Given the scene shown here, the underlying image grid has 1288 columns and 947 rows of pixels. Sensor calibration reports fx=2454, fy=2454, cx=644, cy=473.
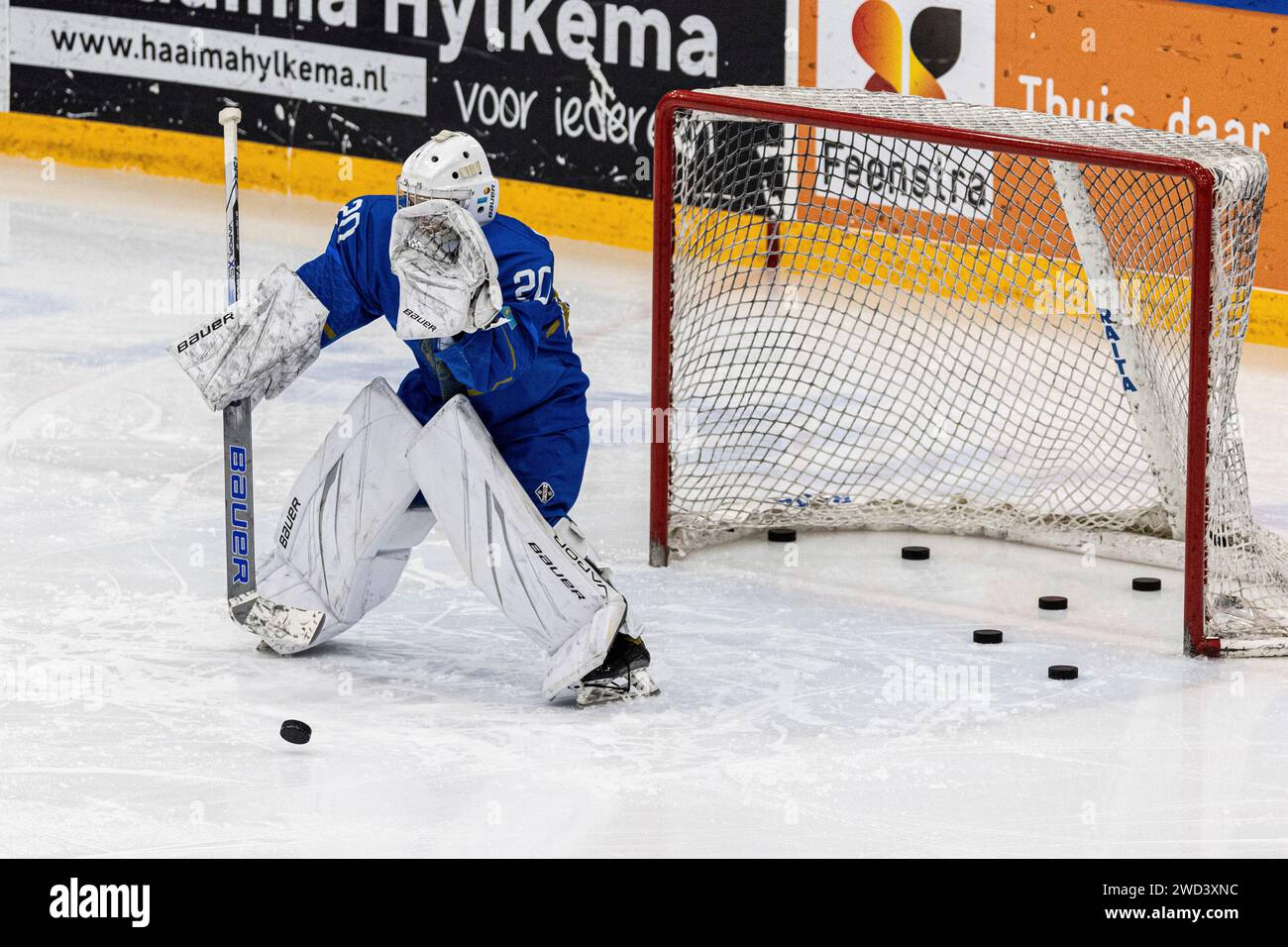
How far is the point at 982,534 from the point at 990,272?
2.53 ft

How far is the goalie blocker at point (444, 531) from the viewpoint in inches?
174

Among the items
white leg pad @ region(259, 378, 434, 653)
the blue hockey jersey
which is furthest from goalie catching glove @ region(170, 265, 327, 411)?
white leg pad @ region(259, 378, 434, 653)

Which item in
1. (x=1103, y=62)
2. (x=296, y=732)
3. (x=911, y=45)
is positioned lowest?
(x=296, y=732)

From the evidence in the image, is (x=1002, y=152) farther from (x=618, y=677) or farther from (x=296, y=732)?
(x=296, y=732)

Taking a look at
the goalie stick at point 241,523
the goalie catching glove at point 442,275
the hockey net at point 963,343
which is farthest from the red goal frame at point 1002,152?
the goalie catching glove at point 442,275

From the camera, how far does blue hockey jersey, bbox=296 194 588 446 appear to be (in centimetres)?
430

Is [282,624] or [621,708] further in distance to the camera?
[282,624]

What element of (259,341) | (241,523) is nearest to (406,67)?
(241,523)

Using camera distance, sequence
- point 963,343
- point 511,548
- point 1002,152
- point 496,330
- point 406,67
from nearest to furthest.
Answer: point 496,330 → point 511,548 → point 1002,152 → point 963,343 → point 406,67

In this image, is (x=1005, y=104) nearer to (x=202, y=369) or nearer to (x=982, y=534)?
(x=982, y=534)

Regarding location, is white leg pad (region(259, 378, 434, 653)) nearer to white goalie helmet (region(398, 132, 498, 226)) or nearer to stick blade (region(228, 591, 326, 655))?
stick blade (region(228, 591, 326, 655))

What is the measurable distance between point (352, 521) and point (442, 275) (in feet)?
2.14

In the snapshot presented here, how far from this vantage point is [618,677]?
177 inches

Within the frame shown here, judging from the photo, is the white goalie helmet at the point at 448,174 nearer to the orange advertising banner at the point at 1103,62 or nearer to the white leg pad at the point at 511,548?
the white leg pad at the point at 511,548
